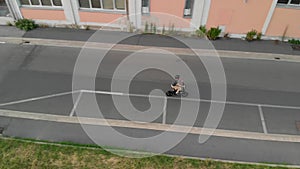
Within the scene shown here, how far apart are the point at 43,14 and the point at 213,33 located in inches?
480

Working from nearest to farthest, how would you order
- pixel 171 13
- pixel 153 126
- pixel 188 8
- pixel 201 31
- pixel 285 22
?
pixel 153 126
pixel 285 22
pixel 188 8
pixel 171 13
pixel 201 31

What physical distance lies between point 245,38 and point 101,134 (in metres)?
12.0

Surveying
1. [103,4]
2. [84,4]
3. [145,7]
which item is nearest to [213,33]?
[145,7]

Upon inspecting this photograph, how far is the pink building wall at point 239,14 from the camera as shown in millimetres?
15086

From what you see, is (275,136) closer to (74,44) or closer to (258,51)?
(258,51)

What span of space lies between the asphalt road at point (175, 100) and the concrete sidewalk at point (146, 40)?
125 centimetres

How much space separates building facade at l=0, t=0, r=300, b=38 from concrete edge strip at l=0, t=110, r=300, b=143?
8083 millimetres

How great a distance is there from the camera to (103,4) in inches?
650

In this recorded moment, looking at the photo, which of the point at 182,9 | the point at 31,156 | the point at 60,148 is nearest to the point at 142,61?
the point at 182,9

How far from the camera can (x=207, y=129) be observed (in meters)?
11.3

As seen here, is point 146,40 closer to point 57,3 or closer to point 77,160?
point 57,3

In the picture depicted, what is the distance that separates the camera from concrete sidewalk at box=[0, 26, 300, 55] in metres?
16.0

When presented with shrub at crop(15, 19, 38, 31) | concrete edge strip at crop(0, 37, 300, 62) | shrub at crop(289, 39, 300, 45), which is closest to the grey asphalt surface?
concrete edge strip at crop(0, 37, 300, 62)

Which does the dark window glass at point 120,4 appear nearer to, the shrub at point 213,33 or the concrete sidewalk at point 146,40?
the concrete sidewalk at point 146,40
